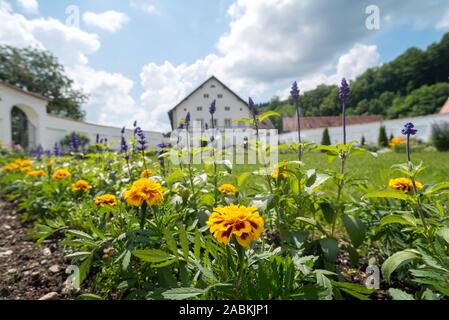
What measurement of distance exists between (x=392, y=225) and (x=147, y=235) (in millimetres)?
1034

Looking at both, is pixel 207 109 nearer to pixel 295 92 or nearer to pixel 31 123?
pixel 295 92

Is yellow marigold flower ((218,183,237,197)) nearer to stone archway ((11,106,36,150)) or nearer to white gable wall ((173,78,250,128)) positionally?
Result: white gable wall ((173,78,250,128))

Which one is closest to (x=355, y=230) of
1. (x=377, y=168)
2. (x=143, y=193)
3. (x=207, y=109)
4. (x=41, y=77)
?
(x=143, y=193)

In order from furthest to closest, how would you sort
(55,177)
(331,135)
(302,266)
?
(331,135) → (55,177) → (302,266)

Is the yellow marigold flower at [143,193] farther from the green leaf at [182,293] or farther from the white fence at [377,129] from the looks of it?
the white fence at [377,129]

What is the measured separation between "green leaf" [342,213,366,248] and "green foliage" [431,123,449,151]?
1279 cm

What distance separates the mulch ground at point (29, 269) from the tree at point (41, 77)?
20.7 m

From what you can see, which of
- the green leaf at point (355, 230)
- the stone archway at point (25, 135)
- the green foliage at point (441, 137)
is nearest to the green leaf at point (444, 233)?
the green leaf at point (355, 230)

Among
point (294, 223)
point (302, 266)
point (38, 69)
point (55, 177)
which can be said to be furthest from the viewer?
point (38, 69)

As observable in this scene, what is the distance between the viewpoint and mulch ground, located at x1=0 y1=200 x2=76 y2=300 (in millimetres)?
1250

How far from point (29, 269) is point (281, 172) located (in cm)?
149

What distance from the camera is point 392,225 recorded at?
1153 millimetres
